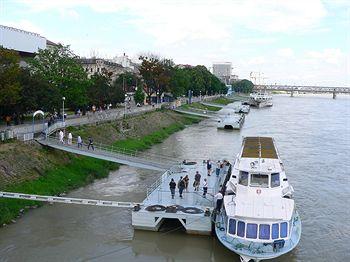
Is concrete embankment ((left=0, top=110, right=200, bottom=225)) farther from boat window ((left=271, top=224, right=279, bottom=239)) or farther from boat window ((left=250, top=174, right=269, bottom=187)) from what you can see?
boat window ((left=271, top=224, right=279, bottom=239))

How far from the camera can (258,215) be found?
69.2 ft

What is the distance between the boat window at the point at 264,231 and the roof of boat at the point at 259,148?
7.29 m

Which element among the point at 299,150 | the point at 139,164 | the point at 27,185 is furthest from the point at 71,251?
the point at 299,150

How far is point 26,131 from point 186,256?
2076cm

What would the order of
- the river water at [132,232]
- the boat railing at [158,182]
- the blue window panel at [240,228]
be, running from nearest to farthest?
the blue window panel at [240,228]
the river water at [132,232]
the boat railing at [158,182]

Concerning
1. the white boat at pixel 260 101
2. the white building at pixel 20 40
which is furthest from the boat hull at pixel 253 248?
the white boat at pixel 260 101

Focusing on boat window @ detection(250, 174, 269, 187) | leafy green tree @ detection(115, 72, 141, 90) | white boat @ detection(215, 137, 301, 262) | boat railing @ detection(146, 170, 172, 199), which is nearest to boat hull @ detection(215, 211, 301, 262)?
white boat @ detection(215, 137, 301, 262)

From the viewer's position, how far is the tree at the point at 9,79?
1474 inches

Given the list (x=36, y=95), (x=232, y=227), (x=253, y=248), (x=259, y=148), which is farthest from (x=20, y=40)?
(x=253, y=248)

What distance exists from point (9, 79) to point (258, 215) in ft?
86.4

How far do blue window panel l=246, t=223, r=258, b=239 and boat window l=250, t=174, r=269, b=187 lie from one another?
3.02m

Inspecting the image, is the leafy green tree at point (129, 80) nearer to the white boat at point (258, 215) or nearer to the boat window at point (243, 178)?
the boat window at point (243, 178)

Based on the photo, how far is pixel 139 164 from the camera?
110 ft

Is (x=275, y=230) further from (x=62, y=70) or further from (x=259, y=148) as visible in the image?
(x=62, y=70)
